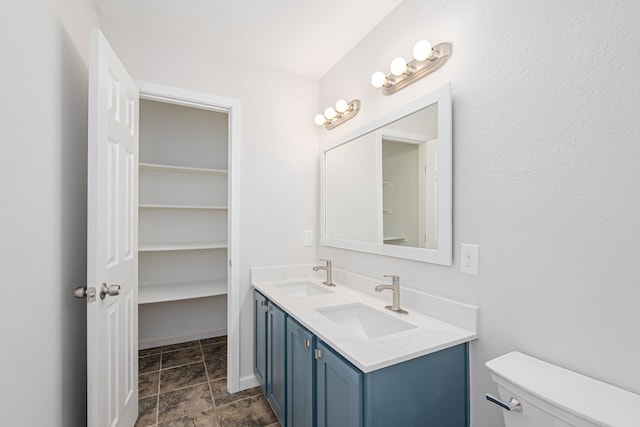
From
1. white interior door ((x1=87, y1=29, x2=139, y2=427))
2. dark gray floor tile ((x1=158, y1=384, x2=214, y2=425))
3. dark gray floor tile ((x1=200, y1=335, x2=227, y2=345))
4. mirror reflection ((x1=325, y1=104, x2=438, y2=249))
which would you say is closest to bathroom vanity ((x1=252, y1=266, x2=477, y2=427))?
mirror reflection ((x1=325, y1=104, x2=438, y2=249))

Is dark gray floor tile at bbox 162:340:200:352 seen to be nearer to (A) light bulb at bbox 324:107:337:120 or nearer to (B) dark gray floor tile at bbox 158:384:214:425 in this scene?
(B) dark gray floor tile at bbox 158:384:214:425

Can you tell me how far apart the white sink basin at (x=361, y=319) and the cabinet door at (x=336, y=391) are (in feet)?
1.14

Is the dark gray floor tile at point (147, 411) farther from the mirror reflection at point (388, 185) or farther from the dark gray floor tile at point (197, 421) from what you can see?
the mirror reflection at point (388, 185)

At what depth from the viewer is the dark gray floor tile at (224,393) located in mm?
2023

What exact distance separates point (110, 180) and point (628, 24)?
1.97 m

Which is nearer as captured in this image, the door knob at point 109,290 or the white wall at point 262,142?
the door knob at point 109,290

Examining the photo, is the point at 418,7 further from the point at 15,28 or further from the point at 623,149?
the point at 15,28

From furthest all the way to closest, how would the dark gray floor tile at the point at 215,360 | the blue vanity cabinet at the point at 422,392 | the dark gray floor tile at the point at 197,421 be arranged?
the dark gray floor tile at the point at 215,360 → the dark gray floor tile at the point at 197,421 → the blue vanity cabinet at the point at 422,392

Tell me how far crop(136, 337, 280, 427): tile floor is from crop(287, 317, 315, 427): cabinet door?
1.44 feet

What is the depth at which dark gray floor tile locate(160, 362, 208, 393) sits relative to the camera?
222cm

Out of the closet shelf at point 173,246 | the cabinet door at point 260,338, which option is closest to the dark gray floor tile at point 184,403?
the cabinet door at point 260,338

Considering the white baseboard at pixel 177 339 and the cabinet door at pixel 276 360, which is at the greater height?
the cabinet door at pixel 276 360

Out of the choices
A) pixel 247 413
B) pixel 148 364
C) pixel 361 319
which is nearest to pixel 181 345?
pixel 148 364

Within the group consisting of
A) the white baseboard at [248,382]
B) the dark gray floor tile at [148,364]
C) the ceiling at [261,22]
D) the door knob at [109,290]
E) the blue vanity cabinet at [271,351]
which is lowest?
the dark gray floor tile at [148,364]
